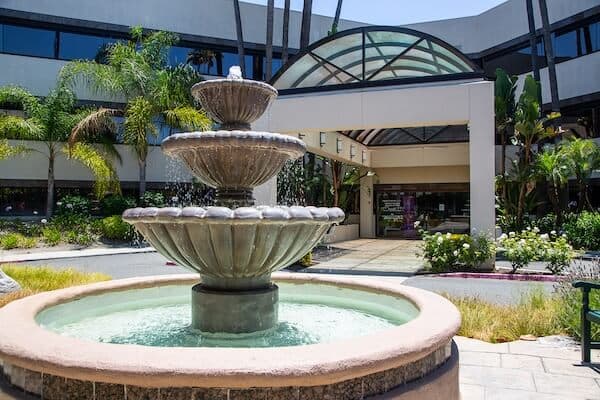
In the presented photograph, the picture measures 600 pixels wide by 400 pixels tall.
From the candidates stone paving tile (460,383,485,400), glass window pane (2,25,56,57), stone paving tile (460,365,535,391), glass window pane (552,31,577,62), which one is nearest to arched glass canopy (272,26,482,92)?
stone paving tile (460,365,535,391)

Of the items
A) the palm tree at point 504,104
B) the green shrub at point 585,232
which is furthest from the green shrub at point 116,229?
the green shrub at point 585,232

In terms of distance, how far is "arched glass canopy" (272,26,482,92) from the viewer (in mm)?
15633

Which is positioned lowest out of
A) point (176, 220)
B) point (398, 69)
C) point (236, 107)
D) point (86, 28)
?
point (176, 220)

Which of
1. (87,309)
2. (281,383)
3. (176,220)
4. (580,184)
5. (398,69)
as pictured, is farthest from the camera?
(580,184)

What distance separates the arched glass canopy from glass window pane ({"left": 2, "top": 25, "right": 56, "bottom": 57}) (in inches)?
610

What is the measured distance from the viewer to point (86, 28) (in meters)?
26.2

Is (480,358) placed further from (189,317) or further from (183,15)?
(183,15)

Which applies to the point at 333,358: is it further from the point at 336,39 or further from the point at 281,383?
the point at 336,39

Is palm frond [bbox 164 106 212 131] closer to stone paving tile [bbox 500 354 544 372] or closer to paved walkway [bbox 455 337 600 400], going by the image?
paved walkway [bbox 455 337 600 400]

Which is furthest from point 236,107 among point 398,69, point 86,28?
point 86,28

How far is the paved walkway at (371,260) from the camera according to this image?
1441 cm

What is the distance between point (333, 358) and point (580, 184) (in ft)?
70.6

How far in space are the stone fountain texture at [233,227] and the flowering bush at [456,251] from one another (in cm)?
886

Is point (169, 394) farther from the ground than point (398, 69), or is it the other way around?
point (398, 69)
